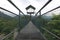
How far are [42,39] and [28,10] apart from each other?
132 inches

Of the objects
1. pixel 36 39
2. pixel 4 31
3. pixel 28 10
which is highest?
pixel 28 10

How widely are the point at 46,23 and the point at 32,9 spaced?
2371mm

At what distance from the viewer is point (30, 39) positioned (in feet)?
11.2

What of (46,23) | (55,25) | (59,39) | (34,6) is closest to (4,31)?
(59,39)

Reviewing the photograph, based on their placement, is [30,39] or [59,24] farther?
[59,24]

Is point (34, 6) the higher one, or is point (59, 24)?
point (34, 6)

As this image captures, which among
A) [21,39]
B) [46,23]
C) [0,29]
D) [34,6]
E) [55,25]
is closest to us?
[0,29]

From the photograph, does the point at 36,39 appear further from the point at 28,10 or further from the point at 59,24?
the point at 28,10

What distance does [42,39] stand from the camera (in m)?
3.45

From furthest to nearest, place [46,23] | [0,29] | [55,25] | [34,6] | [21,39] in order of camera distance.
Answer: [34,6] → [55,25] → [46,23] → [21,39] → [0,29]

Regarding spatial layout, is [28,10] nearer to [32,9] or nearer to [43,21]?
[32,9]

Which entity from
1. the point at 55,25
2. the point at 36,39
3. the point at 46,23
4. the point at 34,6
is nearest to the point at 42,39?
the point at 36,39

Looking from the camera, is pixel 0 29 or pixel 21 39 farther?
pixel 21 39

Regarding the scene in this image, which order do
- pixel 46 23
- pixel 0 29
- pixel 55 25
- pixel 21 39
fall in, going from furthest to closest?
pixel 55 25 → pixel 46 23 → pixel 21 39 → pixel 0 29
